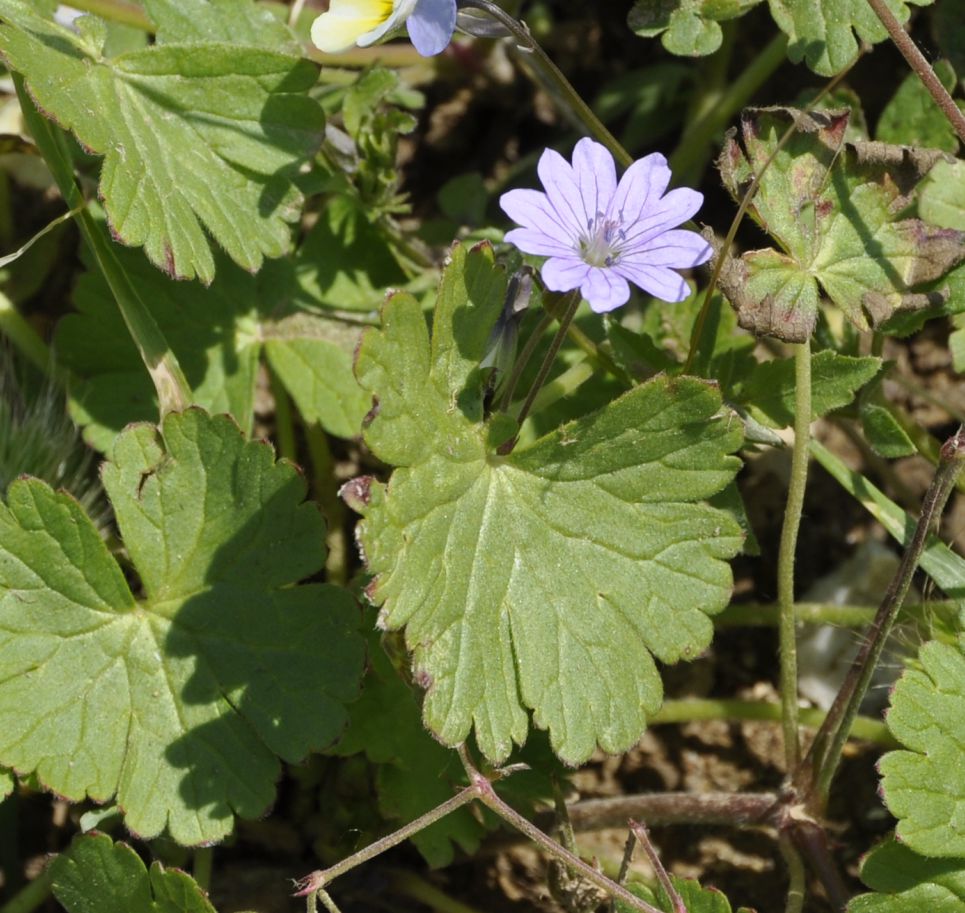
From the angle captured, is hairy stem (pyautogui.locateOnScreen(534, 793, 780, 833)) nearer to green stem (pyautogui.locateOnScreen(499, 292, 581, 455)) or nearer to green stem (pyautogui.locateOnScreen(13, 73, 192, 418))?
green stem (pyautogui.locateOnScreen(499, 292, 581, 455))

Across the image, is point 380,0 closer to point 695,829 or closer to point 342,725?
point 342,725

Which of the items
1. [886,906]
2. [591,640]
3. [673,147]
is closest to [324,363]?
[591,640]

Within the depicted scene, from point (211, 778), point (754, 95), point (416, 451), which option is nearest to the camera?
point (416, 451)

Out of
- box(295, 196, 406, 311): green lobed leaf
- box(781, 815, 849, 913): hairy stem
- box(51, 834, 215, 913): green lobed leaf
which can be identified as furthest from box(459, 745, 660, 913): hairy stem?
box(295, 196, 406, 311): green lobed leaf

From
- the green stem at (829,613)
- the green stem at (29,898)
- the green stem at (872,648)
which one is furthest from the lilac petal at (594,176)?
the green stem at (29,898)

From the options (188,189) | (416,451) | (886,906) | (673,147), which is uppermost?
(188,189)

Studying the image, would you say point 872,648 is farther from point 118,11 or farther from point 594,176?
point 118,11
